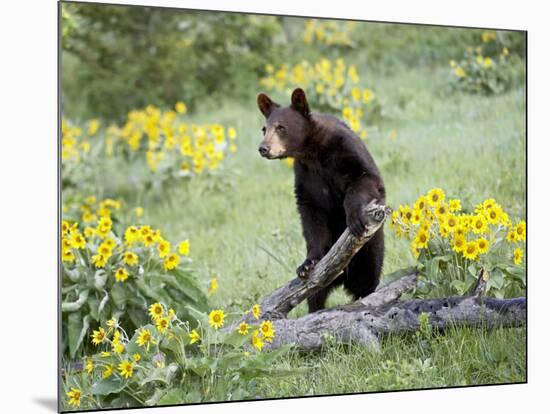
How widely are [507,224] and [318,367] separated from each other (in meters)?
1.55

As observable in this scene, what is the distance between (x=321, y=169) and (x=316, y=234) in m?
0.36

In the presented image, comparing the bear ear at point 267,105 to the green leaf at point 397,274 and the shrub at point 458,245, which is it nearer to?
the shrub at point 458,245

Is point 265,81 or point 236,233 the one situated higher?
point 265,81

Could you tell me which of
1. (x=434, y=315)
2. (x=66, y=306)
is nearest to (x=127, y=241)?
(x=66, y=306)

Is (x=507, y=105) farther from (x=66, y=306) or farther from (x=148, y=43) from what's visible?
(x=148, y=43)

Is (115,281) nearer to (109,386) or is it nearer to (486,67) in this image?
(109,386)

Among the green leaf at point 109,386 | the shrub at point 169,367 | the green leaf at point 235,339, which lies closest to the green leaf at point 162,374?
the shrub at point 169,367

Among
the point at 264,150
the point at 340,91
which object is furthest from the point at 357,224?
the point at 340,91

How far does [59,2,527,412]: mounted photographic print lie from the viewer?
16.3 feet

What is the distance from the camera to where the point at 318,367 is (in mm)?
5172

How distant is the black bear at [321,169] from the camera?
4.99 m

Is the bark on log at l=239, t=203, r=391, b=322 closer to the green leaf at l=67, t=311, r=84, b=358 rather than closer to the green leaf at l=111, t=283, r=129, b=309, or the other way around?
the green leaf at l=111, t=283, r=129, b=309

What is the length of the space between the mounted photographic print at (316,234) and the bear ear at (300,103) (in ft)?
→ 0.06

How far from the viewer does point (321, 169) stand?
5.14m
